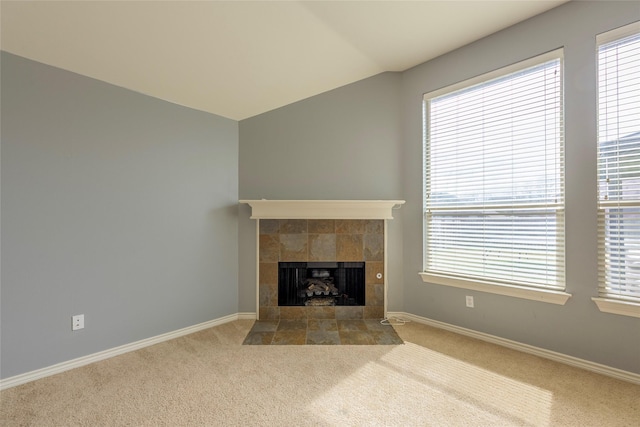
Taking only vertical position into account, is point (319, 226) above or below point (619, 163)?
below

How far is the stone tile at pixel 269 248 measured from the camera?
3.37 meters

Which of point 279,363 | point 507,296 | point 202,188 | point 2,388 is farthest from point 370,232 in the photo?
point 2,388

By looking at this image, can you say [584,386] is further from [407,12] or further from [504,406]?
[407,12]

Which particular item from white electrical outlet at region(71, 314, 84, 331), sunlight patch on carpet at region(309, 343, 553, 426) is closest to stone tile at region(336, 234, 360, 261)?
sunlight patch on carpet at region(309, 343, 553, 426)

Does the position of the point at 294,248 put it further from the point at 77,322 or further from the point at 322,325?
the point at 77,322

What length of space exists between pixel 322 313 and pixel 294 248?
2.63ft

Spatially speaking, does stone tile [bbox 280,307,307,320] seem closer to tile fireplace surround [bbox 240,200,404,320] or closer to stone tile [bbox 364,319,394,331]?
tile fireplace surround [bbox 240,200,404,320]

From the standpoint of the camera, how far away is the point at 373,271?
133 inches

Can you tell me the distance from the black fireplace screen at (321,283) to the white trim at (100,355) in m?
0.73

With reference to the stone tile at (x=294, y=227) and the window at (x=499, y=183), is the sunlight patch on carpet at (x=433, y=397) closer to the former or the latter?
the window at (x=499, y=183)

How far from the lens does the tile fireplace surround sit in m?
3.35

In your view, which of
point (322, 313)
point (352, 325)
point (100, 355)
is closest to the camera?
point (100, 355)

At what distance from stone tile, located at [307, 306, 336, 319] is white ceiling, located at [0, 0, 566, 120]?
239cm

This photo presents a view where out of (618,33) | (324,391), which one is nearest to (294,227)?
(324,391)
